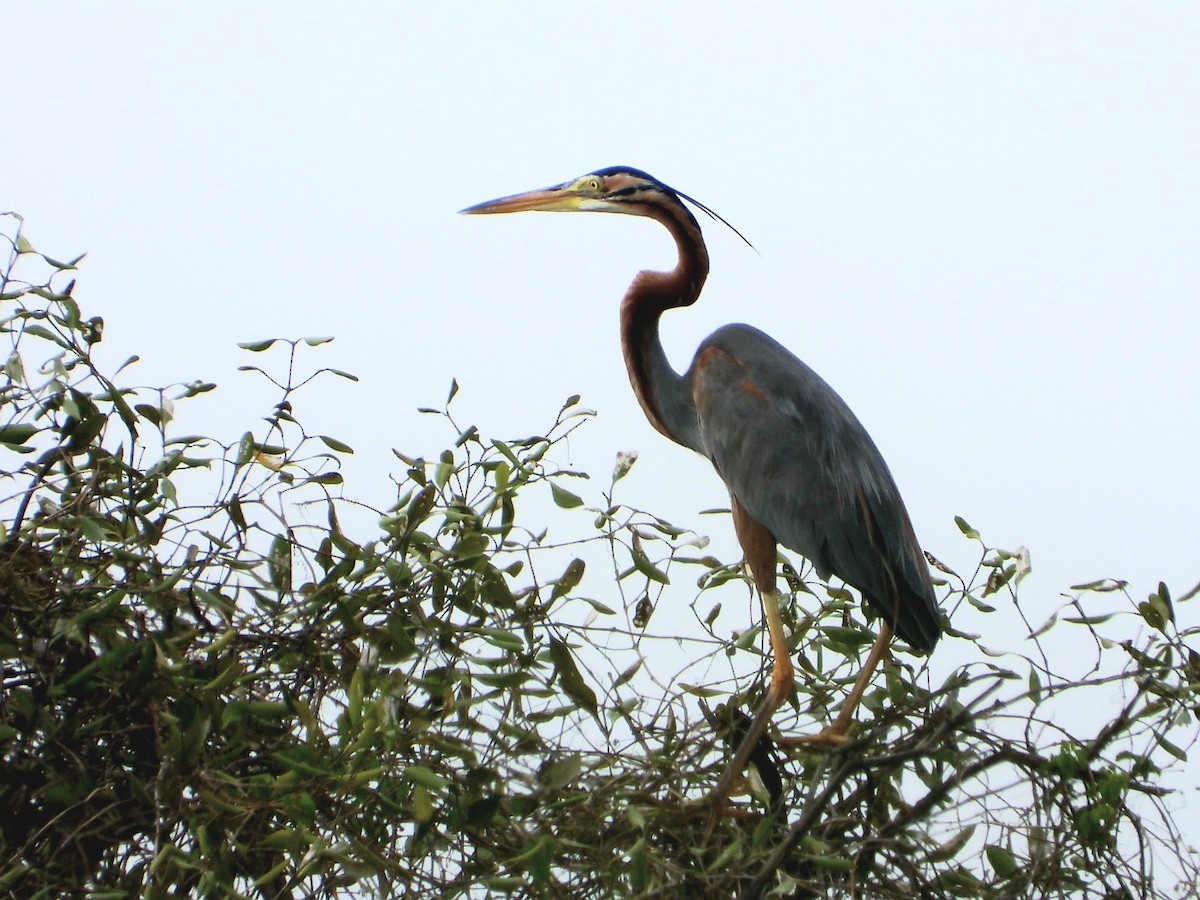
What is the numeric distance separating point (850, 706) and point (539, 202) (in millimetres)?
1834

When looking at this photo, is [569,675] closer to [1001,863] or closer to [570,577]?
[570,577]

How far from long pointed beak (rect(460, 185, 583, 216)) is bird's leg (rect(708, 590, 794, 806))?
1463mm

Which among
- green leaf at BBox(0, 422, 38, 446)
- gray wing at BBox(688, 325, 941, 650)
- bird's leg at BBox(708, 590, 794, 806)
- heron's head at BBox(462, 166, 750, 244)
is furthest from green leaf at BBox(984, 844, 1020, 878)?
heron's head at BBox(462, 166, 750, 244)

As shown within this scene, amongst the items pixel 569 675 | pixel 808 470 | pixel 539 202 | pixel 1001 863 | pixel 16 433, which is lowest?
pixel 1001 863

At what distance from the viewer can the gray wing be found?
3459 mm

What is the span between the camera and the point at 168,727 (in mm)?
2109

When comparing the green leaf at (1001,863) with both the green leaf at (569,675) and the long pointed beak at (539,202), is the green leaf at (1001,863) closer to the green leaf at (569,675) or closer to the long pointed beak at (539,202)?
the green leaf at (569,675)

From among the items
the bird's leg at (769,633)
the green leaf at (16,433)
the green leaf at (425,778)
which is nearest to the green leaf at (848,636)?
the bird's leg at (769,633)

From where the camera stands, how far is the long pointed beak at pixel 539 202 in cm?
405

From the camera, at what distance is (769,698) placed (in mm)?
2889

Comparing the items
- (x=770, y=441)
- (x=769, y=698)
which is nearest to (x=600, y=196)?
(x=770, y=441)

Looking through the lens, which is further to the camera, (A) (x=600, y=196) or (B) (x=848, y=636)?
(A) (x=600, y=196)

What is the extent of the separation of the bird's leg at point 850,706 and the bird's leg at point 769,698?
0.11 meters

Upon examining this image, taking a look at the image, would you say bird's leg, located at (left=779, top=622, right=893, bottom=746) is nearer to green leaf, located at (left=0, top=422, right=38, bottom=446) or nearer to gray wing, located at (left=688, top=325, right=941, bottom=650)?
gray wing, located at (left=688, top=325, right=941, bottom=650)
